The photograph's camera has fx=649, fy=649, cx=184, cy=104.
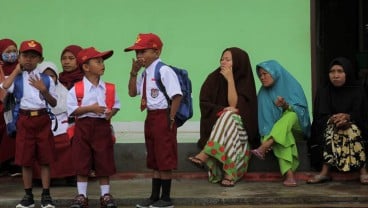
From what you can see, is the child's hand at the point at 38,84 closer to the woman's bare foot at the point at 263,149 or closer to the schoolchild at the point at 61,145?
the schoolchild at the point at 61,145

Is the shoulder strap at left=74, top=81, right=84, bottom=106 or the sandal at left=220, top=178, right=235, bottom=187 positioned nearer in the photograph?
the shoulder strap at left=74, top=81, right=84, bottom=106

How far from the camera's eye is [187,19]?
28.0 ft

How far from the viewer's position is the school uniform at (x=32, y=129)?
20.3 ft

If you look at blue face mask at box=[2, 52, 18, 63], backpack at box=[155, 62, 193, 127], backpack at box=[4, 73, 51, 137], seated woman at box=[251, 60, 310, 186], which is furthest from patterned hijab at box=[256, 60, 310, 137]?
blue face mask at box=[2, 52, 18, 63]

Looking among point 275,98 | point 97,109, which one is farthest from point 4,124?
point 275,98

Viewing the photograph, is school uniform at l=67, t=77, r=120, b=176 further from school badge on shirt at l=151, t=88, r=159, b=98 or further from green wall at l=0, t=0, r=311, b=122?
green wall at l=0, t=0, r=311, b=122

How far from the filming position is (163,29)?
853 centimetres

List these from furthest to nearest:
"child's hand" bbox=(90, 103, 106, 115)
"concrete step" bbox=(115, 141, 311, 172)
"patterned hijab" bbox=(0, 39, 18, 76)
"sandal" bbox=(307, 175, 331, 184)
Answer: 1. "concrete step" bbox=(115, 141, 311, 172)
2. "patterned hijab" bbox=(0, 39, 18, 76)
3. "sandal" bbox=(307, 175, 331, 184)
4. "child's hand" bbox=(90, 103, 106, 115)

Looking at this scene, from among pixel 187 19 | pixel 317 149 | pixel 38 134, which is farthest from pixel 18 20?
pixel 317 149

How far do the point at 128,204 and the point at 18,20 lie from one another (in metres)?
3.33

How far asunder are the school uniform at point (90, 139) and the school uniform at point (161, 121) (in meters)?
0.44

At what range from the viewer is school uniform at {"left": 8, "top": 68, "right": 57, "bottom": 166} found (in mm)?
6173

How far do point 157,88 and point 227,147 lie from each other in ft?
4.31

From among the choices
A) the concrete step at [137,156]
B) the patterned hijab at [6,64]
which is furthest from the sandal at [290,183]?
the patterned hijab at [6,64]
